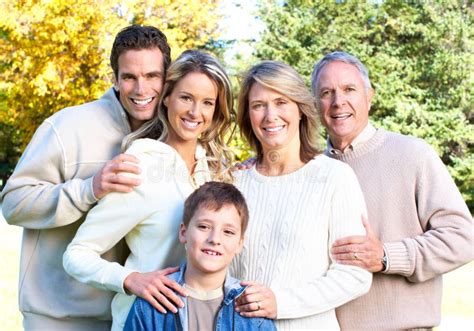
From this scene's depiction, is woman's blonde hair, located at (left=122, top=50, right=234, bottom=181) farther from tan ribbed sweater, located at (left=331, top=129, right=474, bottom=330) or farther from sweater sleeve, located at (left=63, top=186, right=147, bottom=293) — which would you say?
tan ribbed sweater, located at (left=331, top=129, right=474, bottom=330)

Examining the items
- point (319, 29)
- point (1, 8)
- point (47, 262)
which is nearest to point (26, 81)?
point (1, 8)

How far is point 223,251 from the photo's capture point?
2586 millimetres

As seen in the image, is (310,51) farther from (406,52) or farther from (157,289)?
(157,289)

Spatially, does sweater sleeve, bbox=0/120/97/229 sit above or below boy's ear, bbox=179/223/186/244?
above

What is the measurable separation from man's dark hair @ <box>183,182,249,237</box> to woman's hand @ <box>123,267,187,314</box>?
263 mm

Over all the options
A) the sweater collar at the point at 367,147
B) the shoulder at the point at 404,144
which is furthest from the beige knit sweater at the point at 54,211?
the shoulder at the point at 404,144

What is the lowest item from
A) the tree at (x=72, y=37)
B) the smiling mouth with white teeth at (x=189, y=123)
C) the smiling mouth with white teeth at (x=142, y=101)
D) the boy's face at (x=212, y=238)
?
the boy's face at (x=212, y=238)

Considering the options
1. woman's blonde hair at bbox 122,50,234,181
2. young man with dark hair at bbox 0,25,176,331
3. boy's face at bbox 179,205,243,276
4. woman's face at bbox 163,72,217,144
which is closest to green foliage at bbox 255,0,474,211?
woman's blonde hair at bbox 122,50,234,181

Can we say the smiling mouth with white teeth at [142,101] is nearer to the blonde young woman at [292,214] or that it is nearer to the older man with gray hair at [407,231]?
the blonde young woman at [292,214]

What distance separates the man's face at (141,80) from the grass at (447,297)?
4.56 metres

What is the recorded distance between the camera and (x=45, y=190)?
9.82 feet

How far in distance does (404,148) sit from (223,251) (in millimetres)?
1297

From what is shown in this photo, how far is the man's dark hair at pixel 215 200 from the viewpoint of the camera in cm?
264

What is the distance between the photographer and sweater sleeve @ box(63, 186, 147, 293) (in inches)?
107
